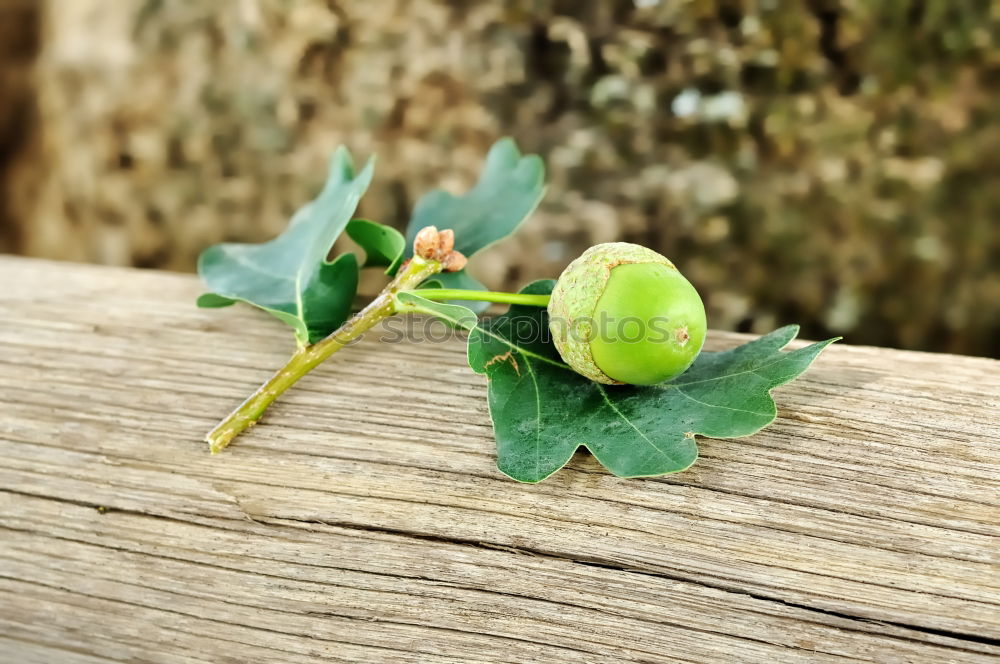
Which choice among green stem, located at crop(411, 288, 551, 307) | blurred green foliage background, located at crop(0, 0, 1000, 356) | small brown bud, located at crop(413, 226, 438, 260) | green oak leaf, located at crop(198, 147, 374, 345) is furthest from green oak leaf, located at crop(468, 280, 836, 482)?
blurred green foliage background, located at crop(0, 0, 1000, 356)

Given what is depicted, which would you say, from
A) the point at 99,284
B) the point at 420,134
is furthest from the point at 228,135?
the point at 99,284

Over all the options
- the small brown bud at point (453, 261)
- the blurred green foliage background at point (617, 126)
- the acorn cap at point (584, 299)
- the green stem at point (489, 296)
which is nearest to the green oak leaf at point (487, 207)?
the small brown bud at point (453, 261)

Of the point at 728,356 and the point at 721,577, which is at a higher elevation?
the point at 728,356

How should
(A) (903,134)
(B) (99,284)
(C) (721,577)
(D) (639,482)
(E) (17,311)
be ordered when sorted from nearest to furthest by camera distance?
(C) (721,577)
(D) (639,482)
(E) (17,311)
(B) (99,284)
(A) (903,134)

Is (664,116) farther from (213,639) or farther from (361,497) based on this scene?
(213,639)

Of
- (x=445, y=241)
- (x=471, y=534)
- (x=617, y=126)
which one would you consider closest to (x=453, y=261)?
(x=445, y=241)

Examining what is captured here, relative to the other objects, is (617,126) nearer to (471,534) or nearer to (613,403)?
(613,403)
